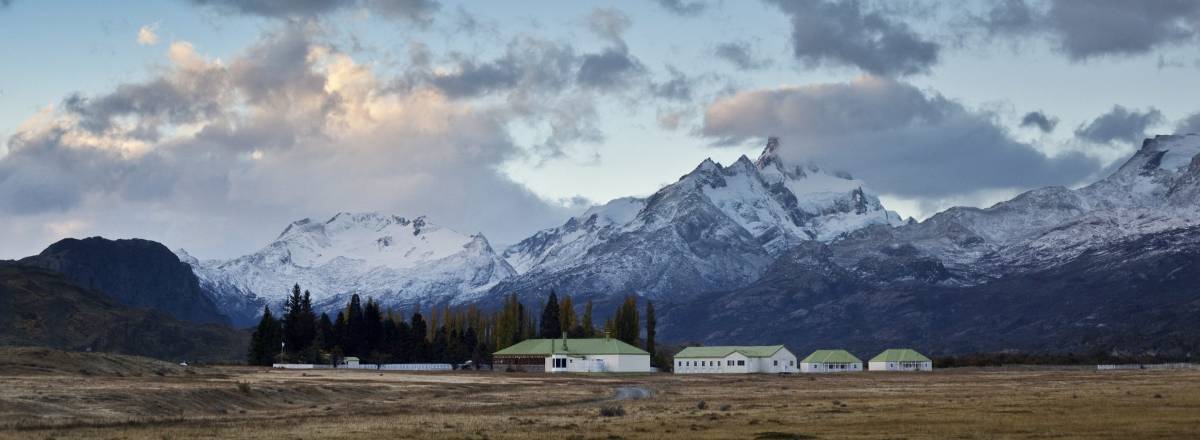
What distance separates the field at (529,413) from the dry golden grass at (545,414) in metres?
0.10

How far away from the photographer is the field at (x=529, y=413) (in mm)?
61781

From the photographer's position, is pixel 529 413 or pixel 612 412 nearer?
pixel 612 412

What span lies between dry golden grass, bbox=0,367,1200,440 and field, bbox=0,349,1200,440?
0.10 m

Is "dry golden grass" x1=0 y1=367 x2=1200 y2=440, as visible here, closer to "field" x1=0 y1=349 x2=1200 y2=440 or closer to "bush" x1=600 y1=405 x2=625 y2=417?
"field" x1=0 y1=349 x2=1200 y2=440

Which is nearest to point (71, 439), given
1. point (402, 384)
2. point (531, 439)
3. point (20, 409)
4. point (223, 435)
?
point (223, 435)

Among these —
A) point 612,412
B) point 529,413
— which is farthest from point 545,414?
point 612,412

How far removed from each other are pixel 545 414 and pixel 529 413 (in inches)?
78.0

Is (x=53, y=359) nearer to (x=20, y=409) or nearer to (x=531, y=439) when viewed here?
(x=20, y=409)

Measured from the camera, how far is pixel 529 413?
82312mm

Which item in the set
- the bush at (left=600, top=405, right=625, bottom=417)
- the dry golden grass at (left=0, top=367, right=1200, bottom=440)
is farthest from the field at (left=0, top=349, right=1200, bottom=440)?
the bush at (left=600, top=405, right=625, bottom=417)

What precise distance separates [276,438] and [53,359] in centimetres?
6461

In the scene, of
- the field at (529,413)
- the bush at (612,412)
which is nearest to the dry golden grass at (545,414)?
the field at (529,413)

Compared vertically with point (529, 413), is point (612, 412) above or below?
above

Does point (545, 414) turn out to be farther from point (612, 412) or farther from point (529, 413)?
point (612, 412)
